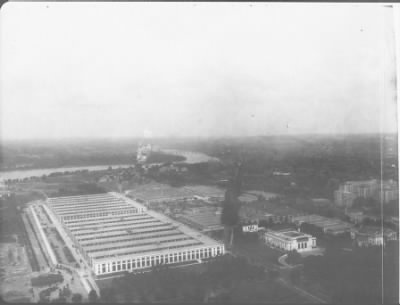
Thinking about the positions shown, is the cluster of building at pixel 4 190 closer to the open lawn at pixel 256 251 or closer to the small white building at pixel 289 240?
the open lawn at pixel 256 251

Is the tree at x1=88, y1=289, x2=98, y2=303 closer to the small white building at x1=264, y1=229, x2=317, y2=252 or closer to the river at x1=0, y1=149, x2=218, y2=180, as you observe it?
the river at x1=0, y1=149, x2=218, y2=180

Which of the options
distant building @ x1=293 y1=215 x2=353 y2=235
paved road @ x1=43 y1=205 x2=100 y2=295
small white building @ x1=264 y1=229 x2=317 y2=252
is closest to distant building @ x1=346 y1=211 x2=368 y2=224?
distant building @ x1=293 y1=215 x2=353 y2=235

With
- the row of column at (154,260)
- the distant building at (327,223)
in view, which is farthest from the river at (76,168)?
the distant building at (327,223)

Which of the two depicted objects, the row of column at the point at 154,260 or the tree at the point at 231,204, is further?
the tree at the point at 231,204

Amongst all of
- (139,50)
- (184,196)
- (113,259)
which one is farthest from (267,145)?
(113,259)

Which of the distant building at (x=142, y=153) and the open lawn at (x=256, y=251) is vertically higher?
the distant building at (x=142, y=153)

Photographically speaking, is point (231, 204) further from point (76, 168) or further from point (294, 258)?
point (76, 168)
